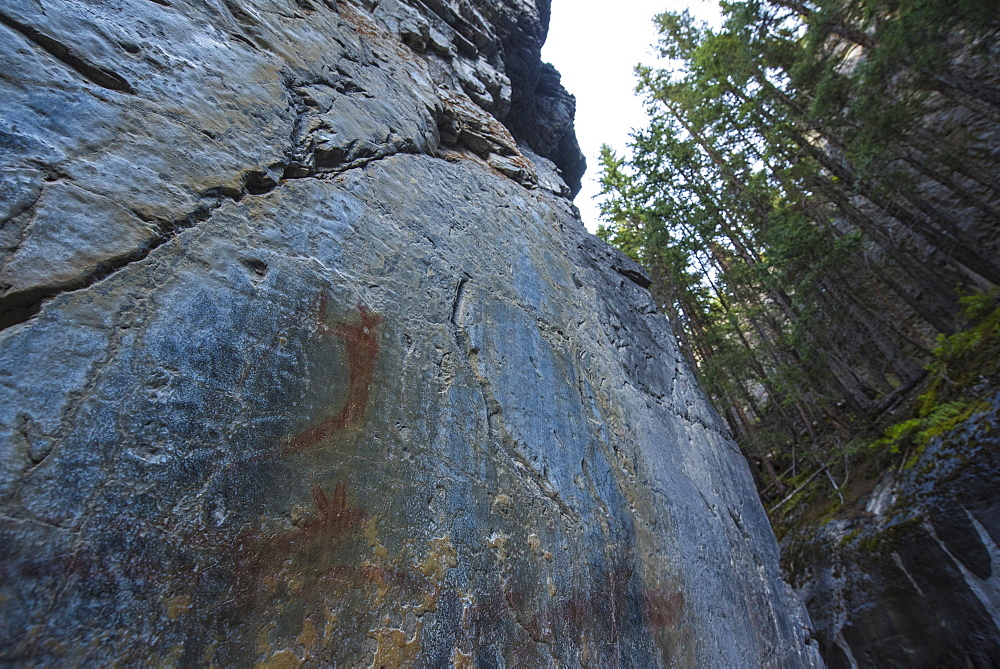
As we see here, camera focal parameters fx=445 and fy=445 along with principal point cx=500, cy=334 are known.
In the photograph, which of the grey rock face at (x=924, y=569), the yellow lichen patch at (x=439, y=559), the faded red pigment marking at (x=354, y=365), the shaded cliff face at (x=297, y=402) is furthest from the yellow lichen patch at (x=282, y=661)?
the grey rock face at (x=924, y=569)

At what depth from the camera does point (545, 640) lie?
109 inches

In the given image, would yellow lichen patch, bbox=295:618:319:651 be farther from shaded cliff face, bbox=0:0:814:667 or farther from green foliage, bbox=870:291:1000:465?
green foliage, bbox=870:291:1000:465

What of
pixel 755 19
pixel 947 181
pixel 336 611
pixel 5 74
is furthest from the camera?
pixel 755 19

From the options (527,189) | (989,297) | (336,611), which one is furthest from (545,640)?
(989,297)

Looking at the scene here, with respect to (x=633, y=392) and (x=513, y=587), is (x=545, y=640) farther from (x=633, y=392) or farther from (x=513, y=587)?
(x=633, y=392)

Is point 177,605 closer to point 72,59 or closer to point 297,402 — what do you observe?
point 297,402

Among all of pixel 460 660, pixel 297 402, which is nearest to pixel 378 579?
pixel 460 660

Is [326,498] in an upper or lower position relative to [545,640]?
upper

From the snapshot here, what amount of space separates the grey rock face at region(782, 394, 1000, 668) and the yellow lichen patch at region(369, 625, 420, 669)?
6581 millimetres

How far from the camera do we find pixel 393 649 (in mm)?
2209

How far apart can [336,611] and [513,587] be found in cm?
112

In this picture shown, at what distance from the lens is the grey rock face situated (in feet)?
16.7

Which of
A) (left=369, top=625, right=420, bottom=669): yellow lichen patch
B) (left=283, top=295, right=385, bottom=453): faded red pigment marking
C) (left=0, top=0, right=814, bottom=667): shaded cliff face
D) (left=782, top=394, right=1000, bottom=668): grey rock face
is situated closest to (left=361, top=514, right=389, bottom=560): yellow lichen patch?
(left=0, top=0, right=814, bottom=667): shaded cliff face

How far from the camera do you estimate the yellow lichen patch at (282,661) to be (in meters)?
1.88
